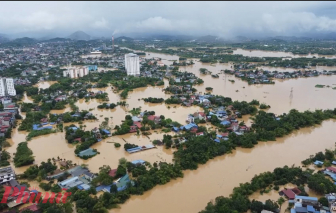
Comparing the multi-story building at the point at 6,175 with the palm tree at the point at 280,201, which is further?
the multi-story building at the point at 6,175

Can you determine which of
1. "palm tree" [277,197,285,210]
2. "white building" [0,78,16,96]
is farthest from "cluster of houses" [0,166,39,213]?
"white building" [0,78,16,96]

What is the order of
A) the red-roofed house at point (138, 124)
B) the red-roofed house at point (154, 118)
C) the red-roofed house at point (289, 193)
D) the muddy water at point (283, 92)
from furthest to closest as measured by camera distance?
the muddy water at point (283, 92), the red-roofed house at point (154, 118), the red-roofed house at point (138, 124), the red-roofed house at point (289, 193)

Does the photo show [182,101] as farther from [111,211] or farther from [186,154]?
[111,211]

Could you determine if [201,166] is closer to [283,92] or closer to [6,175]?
[6,175]

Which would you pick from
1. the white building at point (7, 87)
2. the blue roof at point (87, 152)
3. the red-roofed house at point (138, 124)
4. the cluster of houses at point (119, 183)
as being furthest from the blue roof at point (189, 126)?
the white building at point (7, 87)

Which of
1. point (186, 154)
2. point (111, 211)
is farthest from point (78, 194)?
point (186, 154)

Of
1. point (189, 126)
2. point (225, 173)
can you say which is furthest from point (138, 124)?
point (225, 173)

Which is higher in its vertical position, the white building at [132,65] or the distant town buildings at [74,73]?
the white building at [132,65]

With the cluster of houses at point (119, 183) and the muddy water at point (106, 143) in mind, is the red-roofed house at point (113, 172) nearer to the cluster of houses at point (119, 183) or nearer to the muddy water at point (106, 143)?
the cluster of houses at point (119, 183)
